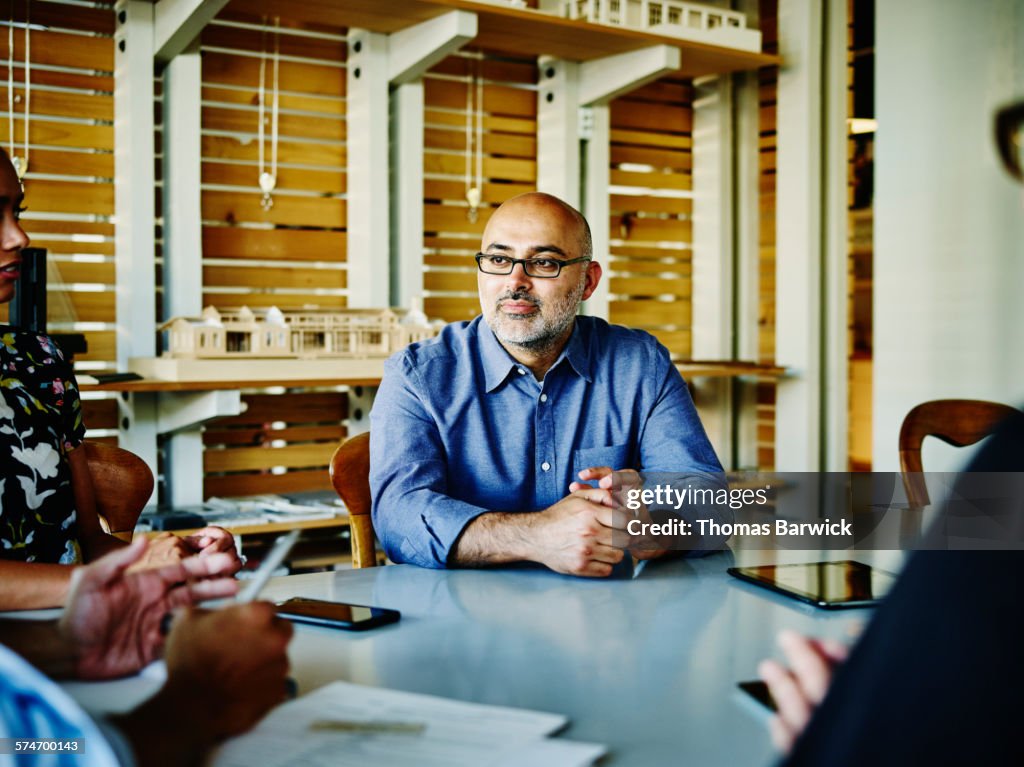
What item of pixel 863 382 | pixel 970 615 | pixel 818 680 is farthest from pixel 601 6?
pixel 863 382

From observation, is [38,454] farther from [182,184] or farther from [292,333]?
[182,184]

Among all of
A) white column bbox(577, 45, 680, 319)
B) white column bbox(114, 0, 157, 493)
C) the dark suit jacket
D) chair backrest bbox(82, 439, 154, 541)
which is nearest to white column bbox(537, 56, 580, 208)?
white column bbox(577, 45, 680, 319)

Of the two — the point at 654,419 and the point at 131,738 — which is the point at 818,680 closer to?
the point at 131,738

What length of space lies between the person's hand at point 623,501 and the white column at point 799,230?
7.93 feet

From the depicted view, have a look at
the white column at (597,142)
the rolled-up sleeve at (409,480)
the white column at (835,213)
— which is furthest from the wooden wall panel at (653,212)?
the rolled-up sleeve at (409,480)

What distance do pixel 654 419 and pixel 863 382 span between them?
4.79 meters

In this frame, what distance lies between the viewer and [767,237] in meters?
4.68

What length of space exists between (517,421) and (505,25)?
1770mm

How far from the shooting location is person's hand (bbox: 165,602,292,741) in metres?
0.78

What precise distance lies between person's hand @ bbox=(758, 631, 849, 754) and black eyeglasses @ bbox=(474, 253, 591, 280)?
1.38 m

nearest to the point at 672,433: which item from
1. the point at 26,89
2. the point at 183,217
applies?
the point at 183,217

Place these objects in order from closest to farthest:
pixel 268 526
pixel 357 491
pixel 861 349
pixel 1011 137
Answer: pixel 1011 137 → pixel 357 491 → pixel 268 526 → pixel 861 349

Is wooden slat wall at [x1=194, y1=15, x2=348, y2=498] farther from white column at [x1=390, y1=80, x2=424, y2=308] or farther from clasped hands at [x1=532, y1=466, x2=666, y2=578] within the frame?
clasped hands at [x1=532, y1=466, x2=666, y2=578]

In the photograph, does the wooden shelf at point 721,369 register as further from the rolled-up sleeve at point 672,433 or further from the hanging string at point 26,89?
the hanging string at point 26,89
